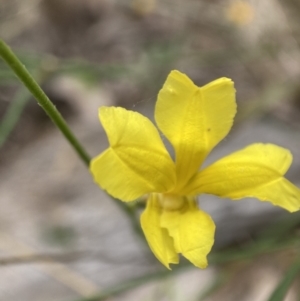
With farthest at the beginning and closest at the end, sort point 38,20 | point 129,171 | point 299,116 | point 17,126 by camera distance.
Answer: point 38,20, point 17,126, point 299,116, point 129,171

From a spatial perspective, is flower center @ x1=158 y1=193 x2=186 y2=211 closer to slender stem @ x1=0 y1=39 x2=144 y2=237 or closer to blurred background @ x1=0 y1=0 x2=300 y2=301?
slender stem @ x1=0 y1=39 x2=144 y2=237

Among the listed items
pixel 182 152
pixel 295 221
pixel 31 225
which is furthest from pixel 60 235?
pixel 182 152

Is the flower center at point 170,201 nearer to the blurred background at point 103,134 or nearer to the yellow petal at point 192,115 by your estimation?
the yellow petal at point 192,115

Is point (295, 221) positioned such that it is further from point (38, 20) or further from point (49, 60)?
point (38, 20)

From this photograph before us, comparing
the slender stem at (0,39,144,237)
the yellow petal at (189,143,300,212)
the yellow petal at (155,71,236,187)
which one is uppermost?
the slender stem at (0,39,144,237)

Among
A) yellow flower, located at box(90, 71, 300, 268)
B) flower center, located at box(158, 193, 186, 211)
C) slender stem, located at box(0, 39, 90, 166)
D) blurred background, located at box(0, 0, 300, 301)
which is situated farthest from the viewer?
blurred background, located at box(0, 0, 300, 301)

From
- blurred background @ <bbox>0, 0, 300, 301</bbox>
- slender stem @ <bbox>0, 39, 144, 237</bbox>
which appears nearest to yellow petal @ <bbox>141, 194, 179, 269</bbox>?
slender stem @ <bbox>0, 39, 144, 237</bbox>
